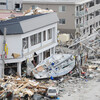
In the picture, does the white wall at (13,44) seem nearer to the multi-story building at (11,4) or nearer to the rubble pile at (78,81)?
the rubble pile at (78,81)

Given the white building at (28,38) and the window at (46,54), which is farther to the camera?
the window at (46,54)

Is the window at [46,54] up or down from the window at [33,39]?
down

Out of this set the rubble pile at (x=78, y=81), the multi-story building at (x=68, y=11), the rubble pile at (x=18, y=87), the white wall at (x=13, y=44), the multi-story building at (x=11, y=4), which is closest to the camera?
the rubble pile at (x=18, y=87)

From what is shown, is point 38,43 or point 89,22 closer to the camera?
point 38,43

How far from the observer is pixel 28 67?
3681 cm

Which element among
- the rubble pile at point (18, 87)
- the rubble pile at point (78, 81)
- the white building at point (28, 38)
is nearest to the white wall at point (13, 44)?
the white building at point (28, 38)

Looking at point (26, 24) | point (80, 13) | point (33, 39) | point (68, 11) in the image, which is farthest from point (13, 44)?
point (80, 13)

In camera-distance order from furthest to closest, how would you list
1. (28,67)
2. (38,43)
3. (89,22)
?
1. (89,22)
2. (38,43)
3. (28,67)

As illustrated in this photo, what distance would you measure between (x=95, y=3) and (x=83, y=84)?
3545 cm

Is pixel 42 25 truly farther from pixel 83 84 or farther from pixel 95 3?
pixel 95 3

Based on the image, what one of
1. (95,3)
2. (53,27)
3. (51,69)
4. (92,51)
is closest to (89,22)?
(95,3)

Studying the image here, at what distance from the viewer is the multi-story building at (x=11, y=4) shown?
2734 inches

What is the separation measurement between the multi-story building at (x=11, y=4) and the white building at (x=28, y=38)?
92.9 ft

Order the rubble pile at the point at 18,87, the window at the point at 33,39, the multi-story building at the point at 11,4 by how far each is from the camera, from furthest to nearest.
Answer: the multi-story building at the point at 11,4 < the window at the point at 33,39 < the rubble pile at the point at 18,87
